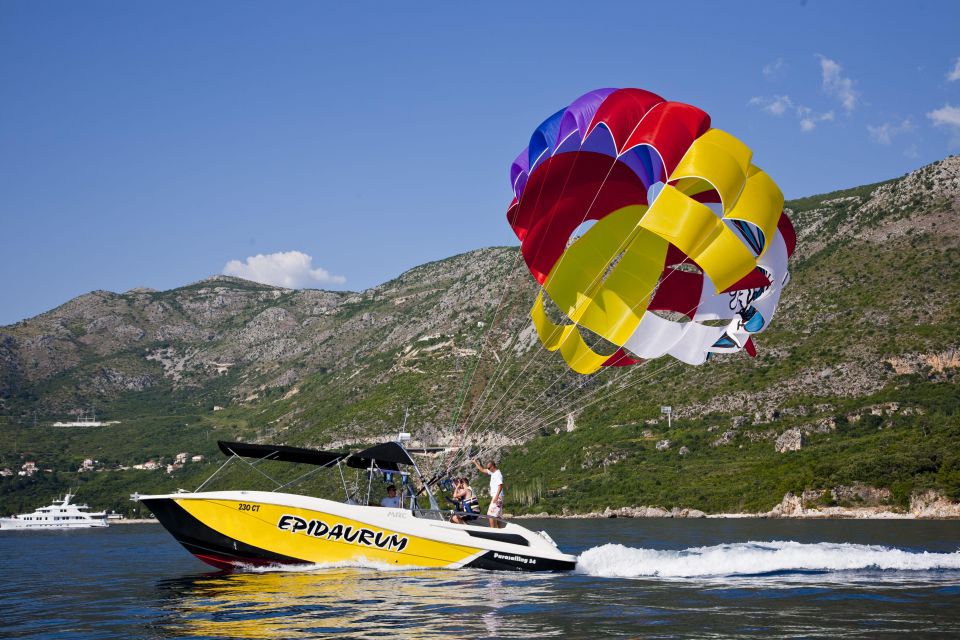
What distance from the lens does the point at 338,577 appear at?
1998 centimetres

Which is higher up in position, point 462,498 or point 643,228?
point 643,228

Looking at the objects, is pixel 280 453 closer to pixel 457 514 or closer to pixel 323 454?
pixel 323 454

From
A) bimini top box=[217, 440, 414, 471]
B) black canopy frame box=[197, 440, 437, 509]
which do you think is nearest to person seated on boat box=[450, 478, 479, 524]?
black canopy frame box=[197, 440, 437, 509]

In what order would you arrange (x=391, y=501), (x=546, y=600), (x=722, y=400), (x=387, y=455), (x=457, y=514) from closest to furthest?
(x=546, y=600), (x=457, y=514), (x=387, y=455), (x=391, y=501), (x=722, y=400)

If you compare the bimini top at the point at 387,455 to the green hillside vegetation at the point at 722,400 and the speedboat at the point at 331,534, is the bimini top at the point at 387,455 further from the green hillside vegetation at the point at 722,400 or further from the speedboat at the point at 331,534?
the green hillside vegetation at the point at 722,400

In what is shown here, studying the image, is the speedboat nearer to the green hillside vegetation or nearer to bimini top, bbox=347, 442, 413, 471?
bimini top, bbox=347, 442, 413, 471

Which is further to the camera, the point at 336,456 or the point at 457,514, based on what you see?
the point at 336,456

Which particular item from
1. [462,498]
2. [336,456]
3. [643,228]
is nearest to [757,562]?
[462,498]

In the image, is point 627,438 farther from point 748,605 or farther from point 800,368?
point 748,605

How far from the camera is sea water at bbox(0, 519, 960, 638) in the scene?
14.1 metres

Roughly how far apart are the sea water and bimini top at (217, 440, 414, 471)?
8.19 ft

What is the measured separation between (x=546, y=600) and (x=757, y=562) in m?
6.73

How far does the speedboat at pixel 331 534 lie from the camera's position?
835 inches

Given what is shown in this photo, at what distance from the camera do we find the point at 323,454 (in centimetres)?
2175
